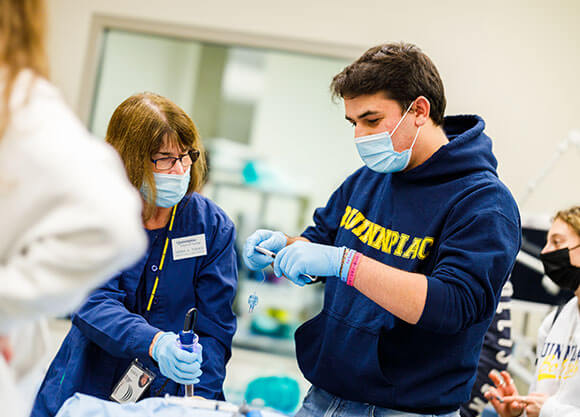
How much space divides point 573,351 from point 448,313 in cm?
102

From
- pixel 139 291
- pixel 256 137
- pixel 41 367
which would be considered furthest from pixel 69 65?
pixel 41 367

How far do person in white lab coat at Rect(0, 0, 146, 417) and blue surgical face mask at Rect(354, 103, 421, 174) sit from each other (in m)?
0.84

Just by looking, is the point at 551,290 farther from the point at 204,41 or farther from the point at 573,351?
the point at 204,41

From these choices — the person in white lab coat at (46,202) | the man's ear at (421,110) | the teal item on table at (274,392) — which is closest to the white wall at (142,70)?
the teal item on table at (274,392)

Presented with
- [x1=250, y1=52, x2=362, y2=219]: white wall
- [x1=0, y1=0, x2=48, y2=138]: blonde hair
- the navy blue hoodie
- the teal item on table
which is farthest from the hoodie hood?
[x1=250, y1=52, x2=362, y2=219]: white wall

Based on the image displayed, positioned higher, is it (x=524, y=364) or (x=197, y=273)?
(x=197, y=273)

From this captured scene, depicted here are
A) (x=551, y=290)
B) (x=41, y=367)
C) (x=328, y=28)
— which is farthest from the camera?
(x=328, y=28)

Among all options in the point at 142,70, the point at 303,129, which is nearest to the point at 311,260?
the point at 303,129

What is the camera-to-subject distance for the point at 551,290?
10.1 ft

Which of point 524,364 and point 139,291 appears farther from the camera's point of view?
point 524,364

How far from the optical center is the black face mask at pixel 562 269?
6.93ft

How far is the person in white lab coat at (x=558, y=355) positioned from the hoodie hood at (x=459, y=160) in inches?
34.3

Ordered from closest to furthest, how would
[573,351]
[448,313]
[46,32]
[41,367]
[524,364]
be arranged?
[46,32] < [41,367] < [448,313] < [573,351] < [524,364]

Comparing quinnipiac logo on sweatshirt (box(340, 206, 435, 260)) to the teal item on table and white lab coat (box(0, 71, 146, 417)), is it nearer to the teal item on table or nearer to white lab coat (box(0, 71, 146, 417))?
white lab coat (box(0, 71, 146, 417))
